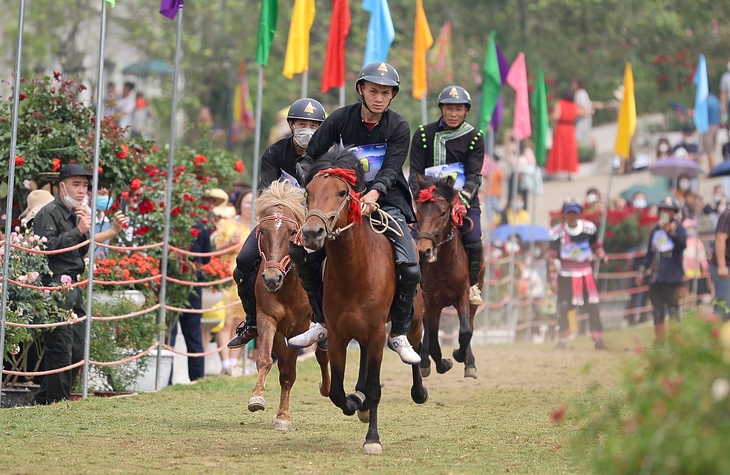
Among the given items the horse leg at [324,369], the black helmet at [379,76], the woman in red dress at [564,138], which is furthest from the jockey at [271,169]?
the woman in red dress at [564,138]

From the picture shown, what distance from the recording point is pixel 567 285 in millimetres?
23156

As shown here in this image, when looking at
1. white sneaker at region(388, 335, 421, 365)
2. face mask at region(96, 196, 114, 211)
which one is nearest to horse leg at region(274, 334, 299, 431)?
white sneaker at region(388, 335, 421, 365)

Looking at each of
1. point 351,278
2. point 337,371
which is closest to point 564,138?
point 337,371

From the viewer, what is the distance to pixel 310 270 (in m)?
9.81

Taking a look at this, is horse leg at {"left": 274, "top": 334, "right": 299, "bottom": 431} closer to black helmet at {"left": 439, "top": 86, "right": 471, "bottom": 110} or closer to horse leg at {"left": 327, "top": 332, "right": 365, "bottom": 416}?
horse leg at {"left": 327, "top": 332, "right": 365, "bottom": 416}

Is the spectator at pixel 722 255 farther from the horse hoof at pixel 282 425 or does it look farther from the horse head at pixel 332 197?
the horse head at pixel 332 197

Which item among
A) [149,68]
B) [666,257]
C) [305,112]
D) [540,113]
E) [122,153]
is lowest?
[666,257]

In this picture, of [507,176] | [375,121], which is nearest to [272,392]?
[375,121]

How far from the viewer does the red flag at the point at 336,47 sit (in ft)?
64.6

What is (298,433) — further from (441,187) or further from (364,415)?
(441,187)

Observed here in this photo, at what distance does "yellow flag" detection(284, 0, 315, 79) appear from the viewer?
18438mm

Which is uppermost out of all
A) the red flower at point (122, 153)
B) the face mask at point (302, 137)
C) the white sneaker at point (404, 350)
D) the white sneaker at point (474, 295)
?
the face mask at point (302, 137)

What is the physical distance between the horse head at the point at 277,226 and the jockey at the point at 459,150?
2.43m

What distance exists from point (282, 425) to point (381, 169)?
2535 millimetres
